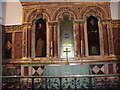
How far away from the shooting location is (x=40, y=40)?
28.8ft

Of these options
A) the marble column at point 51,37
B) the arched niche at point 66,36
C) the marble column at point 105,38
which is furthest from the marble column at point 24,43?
the marble column at point 105,38

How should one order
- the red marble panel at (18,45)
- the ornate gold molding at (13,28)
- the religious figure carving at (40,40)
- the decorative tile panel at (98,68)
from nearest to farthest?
1. the decorative tile panel at (98,68)
2. the religious figure carving at (40,40)
3. the red marble panel at (18,45)
4. the ornate gold molding at (13,28)

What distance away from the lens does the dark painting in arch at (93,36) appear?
336 inches

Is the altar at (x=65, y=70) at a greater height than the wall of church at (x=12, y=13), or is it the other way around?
the wall of church at (x=12, y=13)

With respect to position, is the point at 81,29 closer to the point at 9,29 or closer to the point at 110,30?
the point at 110,30

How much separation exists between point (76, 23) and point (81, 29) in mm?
443

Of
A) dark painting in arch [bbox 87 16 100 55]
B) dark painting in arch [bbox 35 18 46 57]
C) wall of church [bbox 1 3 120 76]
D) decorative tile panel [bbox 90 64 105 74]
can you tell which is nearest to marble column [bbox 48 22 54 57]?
wall of church [bbox 1 3 120 76]

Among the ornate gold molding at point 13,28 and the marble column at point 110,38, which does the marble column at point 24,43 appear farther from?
the marble column at point 110,38

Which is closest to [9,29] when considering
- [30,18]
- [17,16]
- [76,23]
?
[17,16]

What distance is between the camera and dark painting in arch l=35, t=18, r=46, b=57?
8672 mm

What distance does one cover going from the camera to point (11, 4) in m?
9.37

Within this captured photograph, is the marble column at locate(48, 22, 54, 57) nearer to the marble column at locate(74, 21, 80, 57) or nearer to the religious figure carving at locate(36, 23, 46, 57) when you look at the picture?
the religious figure carving at locate(36, 23, 46, 57)

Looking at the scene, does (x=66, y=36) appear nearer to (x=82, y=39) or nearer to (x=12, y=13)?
(x=82, y=39)

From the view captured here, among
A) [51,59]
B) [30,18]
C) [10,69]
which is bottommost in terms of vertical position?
[10,69]
